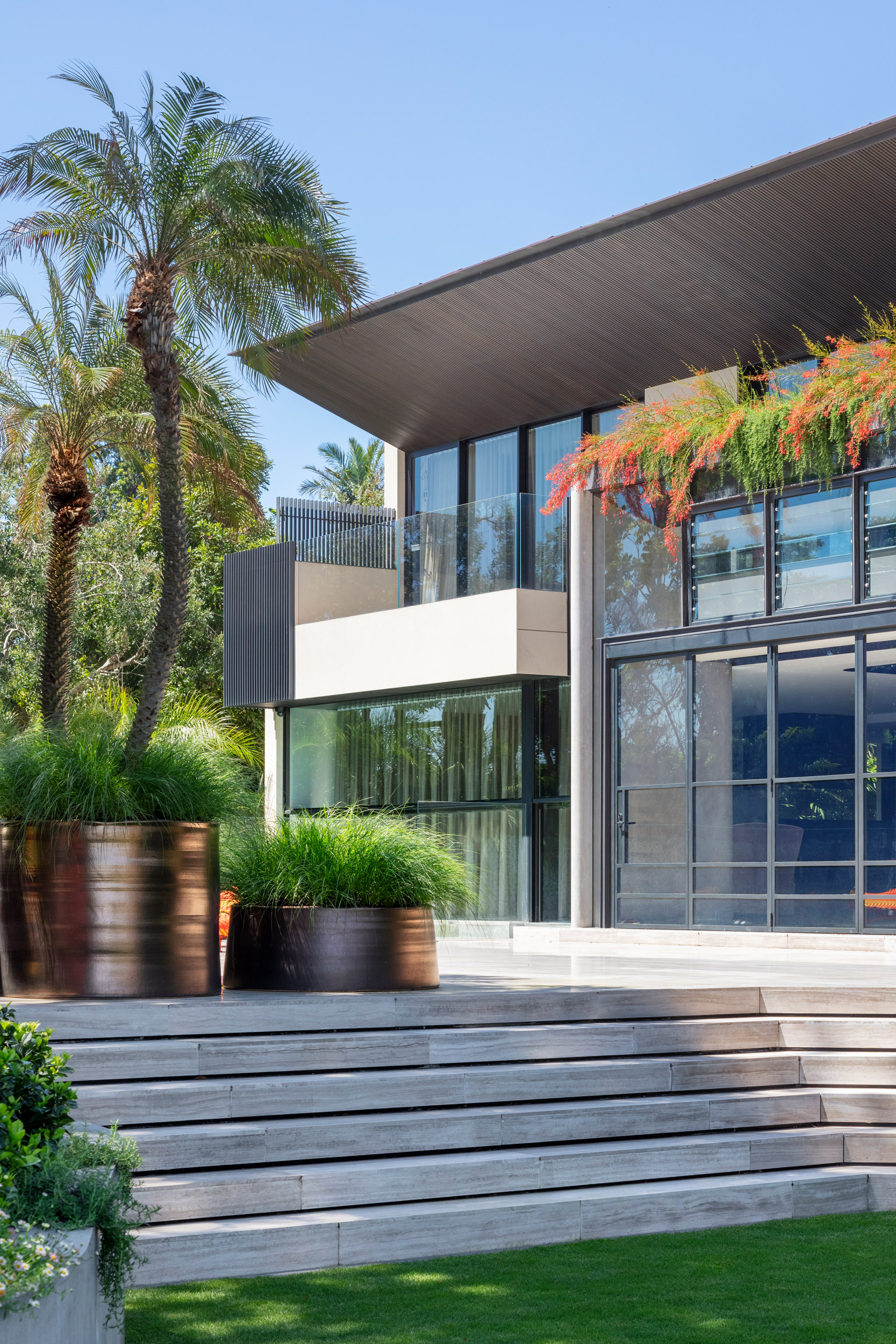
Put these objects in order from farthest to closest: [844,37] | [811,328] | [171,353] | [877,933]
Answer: [844,37]
[811,328]
[877,933]
[171,353]

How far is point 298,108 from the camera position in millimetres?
16984

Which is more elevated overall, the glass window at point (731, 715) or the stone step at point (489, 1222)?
the glass window at point (731, 715)

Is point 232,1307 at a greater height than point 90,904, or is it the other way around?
point 90,904

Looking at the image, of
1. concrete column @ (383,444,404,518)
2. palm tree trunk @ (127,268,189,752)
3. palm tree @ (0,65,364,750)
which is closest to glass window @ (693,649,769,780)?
palm tree @ (0,65,364,750)

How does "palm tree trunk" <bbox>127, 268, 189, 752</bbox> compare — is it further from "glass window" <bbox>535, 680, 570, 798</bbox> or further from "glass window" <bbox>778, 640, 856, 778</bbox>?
"glass window" <bbox>535, 680, 570, 798</bbox>

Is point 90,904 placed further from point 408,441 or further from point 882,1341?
point 408,441

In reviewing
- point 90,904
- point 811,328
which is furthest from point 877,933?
point 90,904

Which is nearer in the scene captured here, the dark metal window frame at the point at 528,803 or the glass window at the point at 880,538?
the glass window at the point at 880,538

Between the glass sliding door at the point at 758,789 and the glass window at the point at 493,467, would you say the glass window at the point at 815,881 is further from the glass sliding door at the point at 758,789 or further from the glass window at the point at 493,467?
the glass window at the point at 493,467

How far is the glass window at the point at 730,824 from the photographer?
1589 cm

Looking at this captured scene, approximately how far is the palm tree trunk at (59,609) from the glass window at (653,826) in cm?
656

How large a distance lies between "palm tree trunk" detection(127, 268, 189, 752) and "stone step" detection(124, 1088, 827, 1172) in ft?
17.0

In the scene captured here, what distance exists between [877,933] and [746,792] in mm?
2139

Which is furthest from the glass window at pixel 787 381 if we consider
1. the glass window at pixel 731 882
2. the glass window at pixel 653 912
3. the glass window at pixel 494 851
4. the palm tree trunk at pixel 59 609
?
the palm tree trunk at pixel 59 609
